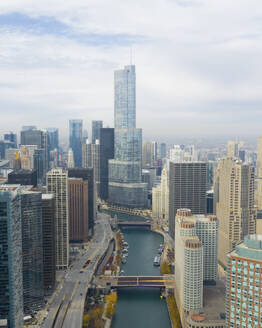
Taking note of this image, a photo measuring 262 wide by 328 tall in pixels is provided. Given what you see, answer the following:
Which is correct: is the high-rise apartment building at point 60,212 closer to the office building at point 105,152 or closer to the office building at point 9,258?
the office building at point 9,258

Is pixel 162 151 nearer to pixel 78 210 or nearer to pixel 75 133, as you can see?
pixel 75 133

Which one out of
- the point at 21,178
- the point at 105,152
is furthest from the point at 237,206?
the point at 105,152

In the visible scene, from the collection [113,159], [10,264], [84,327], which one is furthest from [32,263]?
[113,159]

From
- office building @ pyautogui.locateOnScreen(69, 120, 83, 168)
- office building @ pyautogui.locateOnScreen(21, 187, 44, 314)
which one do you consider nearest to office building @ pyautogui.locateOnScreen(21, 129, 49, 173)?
office building @ pyautogui.locateOnScreen(69, 120, 83, 168)

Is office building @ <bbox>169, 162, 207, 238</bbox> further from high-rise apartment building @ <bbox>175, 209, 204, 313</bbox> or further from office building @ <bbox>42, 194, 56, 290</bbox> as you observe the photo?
office building @ <bbox>42, 194, 56, 290</bbox>

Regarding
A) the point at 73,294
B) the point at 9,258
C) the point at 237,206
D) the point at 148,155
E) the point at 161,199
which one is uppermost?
the point at 148,155

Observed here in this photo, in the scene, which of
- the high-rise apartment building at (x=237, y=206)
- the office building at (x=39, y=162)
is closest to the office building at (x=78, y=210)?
the high-rise apartment building at (x=237, y=206)

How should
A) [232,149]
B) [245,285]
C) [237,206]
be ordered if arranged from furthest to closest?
[232,149] → [237,206] → [245,285]

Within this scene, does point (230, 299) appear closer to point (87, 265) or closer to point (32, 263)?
point (32, 263)

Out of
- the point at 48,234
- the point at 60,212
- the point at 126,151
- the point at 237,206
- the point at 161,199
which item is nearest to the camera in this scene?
the point at 48,234
